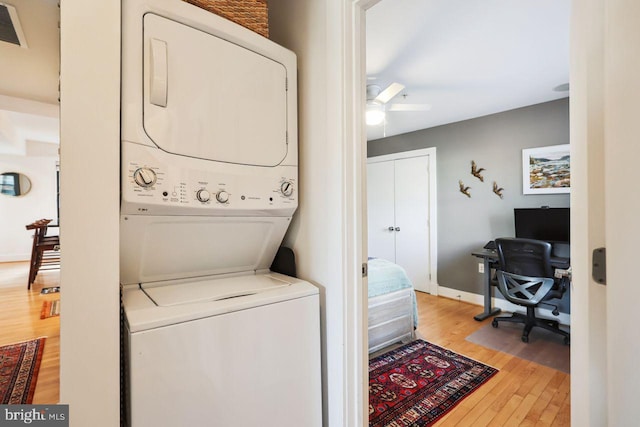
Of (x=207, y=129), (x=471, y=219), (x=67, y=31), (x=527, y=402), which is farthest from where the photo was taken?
(x=471, y=219)

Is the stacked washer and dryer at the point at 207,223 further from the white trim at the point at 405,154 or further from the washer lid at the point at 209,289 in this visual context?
the white trim at the point at 405,154

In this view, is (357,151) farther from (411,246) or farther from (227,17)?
(411,246)

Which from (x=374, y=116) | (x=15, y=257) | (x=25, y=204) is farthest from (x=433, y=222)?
(x=15, y=257)

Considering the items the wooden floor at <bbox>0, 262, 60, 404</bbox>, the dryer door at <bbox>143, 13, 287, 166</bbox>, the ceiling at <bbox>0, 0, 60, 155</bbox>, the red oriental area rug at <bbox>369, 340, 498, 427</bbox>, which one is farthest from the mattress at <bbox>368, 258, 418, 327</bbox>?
the ceiling at <bbox>0, 0, 60, 155</bbox>

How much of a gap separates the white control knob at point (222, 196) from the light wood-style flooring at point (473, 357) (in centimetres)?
169

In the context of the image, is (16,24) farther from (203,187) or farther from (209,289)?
(209,289)

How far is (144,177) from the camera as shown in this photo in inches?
35.9

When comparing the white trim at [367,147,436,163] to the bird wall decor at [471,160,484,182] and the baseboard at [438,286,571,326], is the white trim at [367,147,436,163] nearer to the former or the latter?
the bird wall decor at [471,160,484,182]

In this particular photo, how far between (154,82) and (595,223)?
120 centimetres

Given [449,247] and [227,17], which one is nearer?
[227,17]

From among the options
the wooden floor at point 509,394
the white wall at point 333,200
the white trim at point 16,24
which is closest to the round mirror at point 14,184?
the white trim at point 16,24

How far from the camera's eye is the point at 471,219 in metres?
3.68

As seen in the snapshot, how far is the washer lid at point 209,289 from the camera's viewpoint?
98 centimetres

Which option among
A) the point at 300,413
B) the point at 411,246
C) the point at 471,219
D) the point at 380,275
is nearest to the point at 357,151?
the point at 300,413
